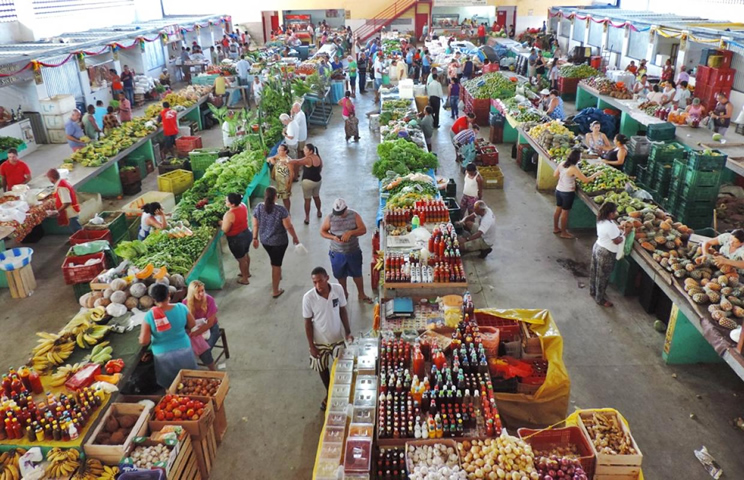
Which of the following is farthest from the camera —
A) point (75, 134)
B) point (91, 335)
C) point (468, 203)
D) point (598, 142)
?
point (75, 134)

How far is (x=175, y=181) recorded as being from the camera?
12.0 metres

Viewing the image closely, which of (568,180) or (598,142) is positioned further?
(598,142)

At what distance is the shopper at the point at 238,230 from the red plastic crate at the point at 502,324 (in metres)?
3.85

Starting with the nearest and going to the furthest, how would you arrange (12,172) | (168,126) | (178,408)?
(178,408)
(12,172)
(168,126)

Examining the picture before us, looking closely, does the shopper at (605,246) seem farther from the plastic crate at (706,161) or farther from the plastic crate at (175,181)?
the plastic crate at (175,181)

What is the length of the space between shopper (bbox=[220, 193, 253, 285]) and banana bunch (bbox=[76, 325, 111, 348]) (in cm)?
252

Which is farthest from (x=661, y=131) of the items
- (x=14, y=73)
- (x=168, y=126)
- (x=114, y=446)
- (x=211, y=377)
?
(x=14, y=73)

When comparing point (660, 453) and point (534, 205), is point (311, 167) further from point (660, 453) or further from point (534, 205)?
point (660, 453)

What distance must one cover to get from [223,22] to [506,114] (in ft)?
82.9

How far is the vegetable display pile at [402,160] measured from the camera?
426 inches

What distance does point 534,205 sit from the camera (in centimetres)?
1194

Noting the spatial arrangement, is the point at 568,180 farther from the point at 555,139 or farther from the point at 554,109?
the point at 554,109

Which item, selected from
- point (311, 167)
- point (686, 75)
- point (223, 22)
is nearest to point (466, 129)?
point (311, 167)

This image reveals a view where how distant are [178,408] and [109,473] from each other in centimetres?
78
